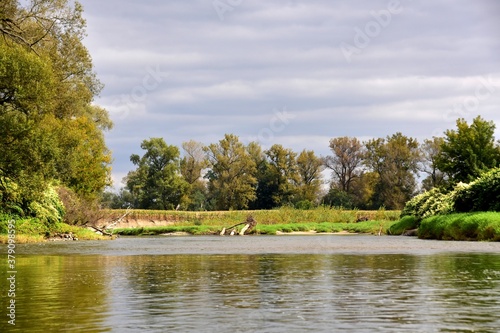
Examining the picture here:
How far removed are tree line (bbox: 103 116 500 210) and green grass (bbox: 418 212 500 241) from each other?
70360 millimetres

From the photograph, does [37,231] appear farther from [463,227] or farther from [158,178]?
[158,178]

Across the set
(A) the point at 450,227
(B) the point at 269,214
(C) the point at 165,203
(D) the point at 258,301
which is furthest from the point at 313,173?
(D) the point at 258,301

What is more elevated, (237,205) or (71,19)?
(71,19)

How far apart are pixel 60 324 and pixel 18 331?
0.79 metres

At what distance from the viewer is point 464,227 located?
154 feet

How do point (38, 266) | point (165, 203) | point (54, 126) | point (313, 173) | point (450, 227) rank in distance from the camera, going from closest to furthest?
1. point (38, 266)
2. point (450, 227)
3. point (54, 126)
4. point (165, 203)
5. point (313, 173)

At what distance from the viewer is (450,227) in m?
48.8

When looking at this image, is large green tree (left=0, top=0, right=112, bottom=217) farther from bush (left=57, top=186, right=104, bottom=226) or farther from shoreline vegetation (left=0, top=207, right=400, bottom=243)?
shoreline vegetation (left=0, top=207, right=400, bottom=243)

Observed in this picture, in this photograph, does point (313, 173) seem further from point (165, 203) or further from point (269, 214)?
point (269, 214)

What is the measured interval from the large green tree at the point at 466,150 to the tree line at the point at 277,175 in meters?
52.2

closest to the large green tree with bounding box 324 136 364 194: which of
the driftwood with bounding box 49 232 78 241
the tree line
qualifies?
the tree line

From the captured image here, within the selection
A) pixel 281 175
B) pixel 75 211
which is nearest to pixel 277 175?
pixel 281 175

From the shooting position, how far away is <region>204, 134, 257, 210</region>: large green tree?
421 ft

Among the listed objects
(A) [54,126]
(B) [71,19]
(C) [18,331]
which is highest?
(B) [71,19]
